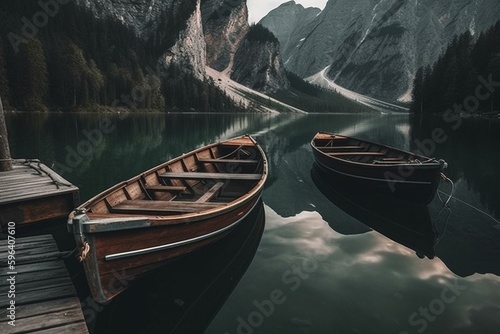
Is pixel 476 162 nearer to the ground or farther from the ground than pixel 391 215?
nearer to the ground

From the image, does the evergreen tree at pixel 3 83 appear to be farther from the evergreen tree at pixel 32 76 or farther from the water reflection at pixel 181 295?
the water reflection at pixel 181 295

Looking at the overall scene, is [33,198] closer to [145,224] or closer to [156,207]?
[156,207]

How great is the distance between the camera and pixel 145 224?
597 cm

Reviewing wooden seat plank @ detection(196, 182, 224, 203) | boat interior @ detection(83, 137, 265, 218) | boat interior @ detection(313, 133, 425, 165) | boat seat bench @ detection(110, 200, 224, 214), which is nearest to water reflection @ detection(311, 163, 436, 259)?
boat interior @ detection(313, 133, 425, 165)

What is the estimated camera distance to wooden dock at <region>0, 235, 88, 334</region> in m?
4.87

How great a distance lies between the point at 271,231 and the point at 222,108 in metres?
130

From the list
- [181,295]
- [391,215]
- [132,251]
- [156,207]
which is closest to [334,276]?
[181,295]

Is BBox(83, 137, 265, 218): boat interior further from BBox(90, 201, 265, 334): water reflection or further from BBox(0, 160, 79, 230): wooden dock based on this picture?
BBox(0, 160, 79, 230): wooden dock

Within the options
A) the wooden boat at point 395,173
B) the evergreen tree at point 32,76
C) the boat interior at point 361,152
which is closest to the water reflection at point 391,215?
the wooden boat at point 395,173

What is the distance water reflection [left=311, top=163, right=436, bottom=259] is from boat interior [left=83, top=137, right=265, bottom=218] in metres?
4.34

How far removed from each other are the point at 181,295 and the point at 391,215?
9221mm

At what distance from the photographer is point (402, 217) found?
12109 mm

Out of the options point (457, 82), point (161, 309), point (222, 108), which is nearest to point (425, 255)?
point (161, 309)

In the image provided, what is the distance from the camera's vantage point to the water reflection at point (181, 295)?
5895mm
